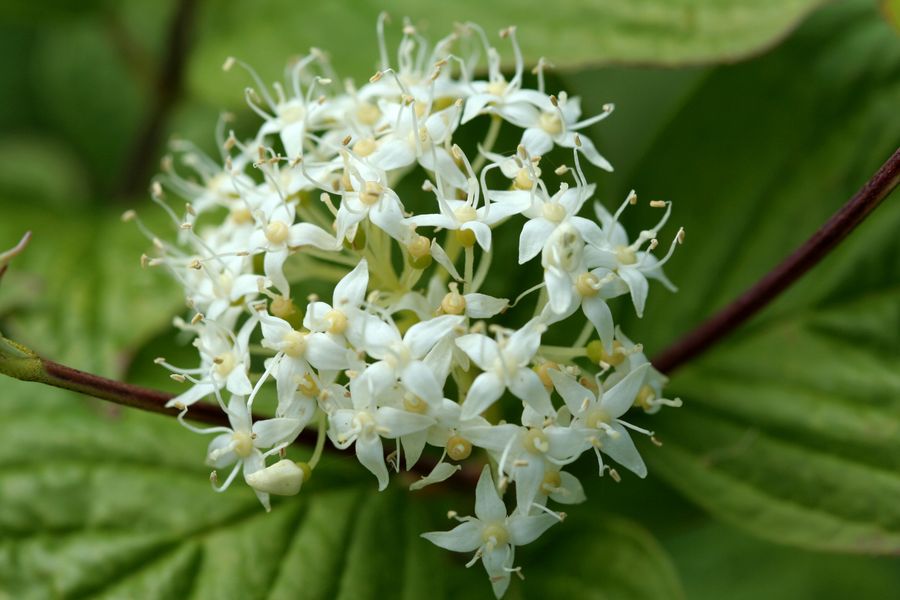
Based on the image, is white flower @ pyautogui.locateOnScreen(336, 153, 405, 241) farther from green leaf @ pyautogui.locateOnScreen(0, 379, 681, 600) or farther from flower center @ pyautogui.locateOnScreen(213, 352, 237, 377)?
green leaf @ pyautogui.locateOnScreen(0, 379, 681, 600)

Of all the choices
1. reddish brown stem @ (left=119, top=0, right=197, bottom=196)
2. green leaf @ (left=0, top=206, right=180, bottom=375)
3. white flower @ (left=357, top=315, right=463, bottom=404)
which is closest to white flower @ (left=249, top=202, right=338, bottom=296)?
white flower @ (left=357, top=315, right=463, bottom=404)

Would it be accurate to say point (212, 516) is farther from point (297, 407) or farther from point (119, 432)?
point (297, 407)

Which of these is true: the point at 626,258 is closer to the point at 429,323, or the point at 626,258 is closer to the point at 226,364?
the point at 429,323

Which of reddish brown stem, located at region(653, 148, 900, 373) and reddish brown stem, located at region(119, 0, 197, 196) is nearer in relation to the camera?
reddish brown stem, located at region(653, 148, 900, 373)

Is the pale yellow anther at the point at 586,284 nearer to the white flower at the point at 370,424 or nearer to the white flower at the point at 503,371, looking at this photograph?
the white flower at the point at 503,371

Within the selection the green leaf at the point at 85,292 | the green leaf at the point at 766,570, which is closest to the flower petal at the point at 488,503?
the green leaf at the point at 85,292

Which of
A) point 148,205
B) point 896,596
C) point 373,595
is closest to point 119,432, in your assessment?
point 373,595

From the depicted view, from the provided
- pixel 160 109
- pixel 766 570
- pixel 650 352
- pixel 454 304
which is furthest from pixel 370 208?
pixel 766 570
